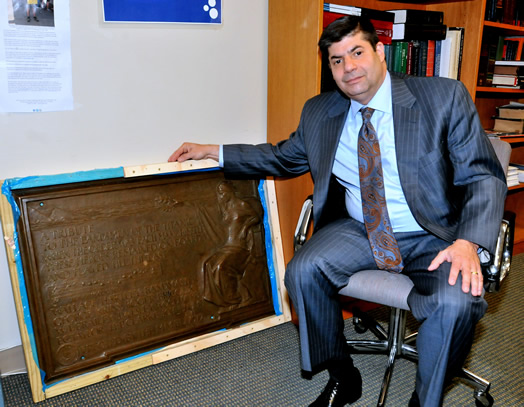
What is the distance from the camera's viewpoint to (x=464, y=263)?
1.62 meters

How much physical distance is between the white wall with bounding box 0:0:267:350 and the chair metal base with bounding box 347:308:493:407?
1116mm

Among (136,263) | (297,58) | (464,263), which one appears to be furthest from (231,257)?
(464,263)

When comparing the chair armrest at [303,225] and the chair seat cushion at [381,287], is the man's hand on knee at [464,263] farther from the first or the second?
the chair armrest at [303,225]

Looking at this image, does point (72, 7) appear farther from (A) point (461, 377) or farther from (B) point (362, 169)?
(A) point (461, 377)

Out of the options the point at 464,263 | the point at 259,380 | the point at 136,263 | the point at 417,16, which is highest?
the point at 417,16

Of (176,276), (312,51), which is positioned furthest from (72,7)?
(176,276)

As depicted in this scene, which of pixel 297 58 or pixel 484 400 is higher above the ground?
pixel 297 58

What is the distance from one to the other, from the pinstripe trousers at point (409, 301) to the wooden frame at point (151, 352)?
513 mm

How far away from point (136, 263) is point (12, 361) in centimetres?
66

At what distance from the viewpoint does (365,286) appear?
182cm

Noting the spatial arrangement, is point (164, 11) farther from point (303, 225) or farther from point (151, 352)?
point (151, 352)

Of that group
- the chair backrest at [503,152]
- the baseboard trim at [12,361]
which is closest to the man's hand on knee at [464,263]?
the chair backrest at [503,152]

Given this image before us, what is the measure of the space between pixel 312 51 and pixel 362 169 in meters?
0.62

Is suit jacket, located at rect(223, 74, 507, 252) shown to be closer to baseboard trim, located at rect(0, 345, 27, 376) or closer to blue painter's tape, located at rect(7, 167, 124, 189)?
blue painter's tape, located at rect(7, 167, 124, 189)
